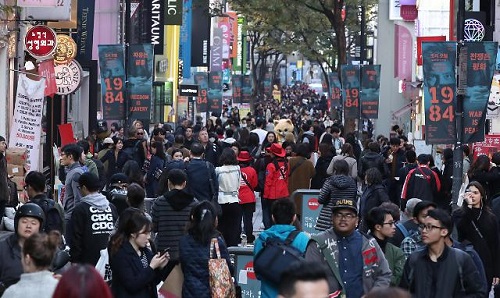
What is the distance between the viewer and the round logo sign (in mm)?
26000

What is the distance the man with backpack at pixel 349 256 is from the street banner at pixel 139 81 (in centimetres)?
1502

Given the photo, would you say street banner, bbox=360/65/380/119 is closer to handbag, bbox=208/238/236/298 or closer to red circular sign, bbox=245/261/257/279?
red circular sign, bbox=245/261/257/279

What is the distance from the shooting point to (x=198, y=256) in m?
10.5

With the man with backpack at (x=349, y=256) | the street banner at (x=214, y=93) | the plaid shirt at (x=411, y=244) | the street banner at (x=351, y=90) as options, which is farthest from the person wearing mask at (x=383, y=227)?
the street banner at (x=214, y=93)

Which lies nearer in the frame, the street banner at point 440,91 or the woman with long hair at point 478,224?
the woman with long hair at point 478,224

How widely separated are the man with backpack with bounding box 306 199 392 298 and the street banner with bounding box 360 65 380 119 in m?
26.1

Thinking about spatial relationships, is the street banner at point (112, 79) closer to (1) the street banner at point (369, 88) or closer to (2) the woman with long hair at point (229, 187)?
(2) the woman with long hair at point (229, 187)

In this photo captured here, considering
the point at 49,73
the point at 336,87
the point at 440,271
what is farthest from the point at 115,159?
the point at 336,87

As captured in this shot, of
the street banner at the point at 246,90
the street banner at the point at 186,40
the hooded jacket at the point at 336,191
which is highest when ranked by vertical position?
the street banner at the point at 186,40

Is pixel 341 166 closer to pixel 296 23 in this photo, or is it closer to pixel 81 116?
pixel 81 116

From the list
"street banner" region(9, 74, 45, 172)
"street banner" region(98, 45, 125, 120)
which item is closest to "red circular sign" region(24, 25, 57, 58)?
"street banner" region(98, 45, 125, 120)

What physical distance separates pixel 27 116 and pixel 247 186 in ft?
10.8

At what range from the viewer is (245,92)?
245 feet

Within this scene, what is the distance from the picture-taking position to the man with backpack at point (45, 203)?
11781 mm
